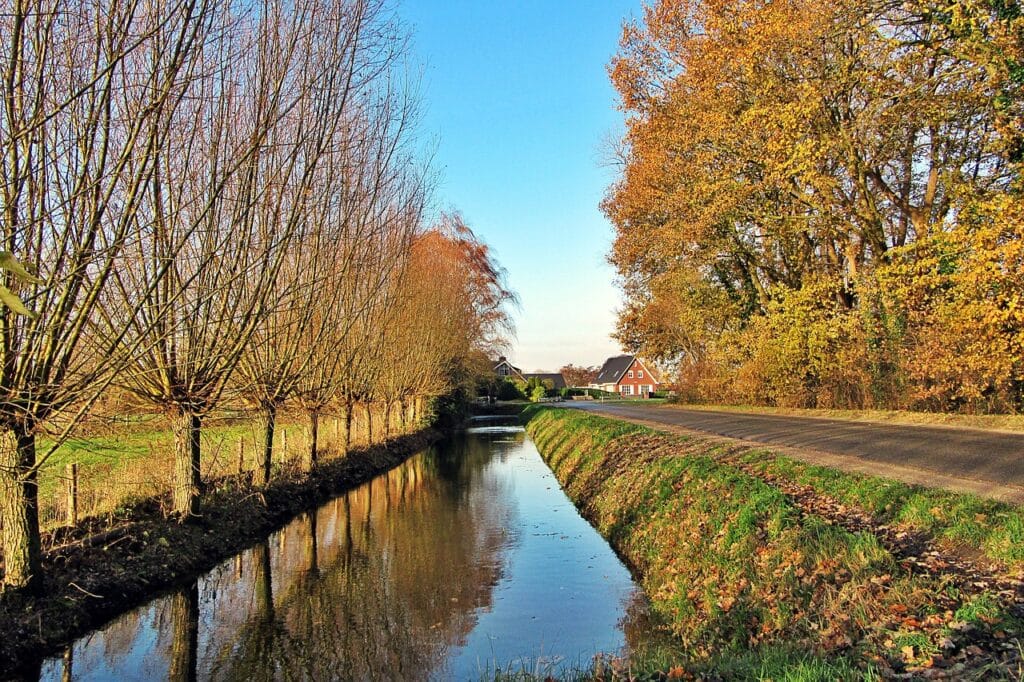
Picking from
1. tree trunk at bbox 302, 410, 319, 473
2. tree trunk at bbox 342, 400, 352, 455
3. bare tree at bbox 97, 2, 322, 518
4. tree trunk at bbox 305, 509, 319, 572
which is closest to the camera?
bare tree at bbox 97, 2, 322, 518

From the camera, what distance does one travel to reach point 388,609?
962cm

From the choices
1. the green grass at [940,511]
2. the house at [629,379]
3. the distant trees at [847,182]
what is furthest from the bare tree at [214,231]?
the house at [629,379]

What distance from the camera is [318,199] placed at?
42.2ft

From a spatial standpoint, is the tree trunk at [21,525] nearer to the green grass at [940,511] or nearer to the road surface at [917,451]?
the green grass at [940,511]

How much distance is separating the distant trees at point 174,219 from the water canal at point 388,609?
1697 millimetres

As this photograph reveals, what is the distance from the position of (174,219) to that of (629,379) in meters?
94.1

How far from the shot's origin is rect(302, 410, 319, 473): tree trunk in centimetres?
1880

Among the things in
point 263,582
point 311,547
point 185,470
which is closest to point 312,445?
point 311,547

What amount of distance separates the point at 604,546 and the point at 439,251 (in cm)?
2414

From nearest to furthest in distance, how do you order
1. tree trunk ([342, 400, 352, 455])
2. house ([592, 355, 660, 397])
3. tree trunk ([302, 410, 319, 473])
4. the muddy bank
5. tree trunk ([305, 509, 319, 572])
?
1. the muddy bank
2. tree trunk ([305, 509, 319, 572])
3. tree trunk ([302, 410, 319, 473])
4. tree trunk ([342, 400, 352, 455])
5. house ([592, 355, 660, 397])

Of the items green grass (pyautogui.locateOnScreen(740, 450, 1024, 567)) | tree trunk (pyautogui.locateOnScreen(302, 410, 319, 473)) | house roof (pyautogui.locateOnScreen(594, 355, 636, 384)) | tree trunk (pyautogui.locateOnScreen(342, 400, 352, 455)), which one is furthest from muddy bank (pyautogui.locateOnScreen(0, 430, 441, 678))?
house roof (pyautogui.locateOnScreen(594, 355, 636, 384))

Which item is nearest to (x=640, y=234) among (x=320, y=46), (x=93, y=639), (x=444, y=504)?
(x=444, y=504)

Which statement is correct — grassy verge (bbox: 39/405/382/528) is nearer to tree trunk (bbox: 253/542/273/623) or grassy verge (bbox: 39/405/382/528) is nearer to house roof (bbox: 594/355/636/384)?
tree trunk (bbox: 253/542/273/623)

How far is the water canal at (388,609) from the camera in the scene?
761cm
